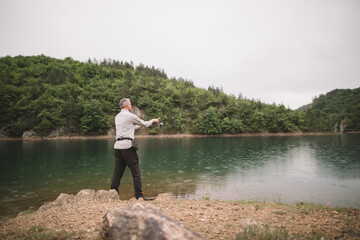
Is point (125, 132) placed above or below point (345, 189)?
above

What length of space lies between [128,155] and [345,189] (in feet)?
45.4

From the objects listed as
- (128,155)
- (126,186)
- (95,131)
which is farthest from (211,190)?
(95,131)

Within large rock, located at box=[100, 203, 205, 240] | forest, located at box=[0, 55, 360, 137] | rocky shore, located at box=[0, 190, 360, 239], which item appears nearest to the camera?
large rock, located at box=[100, 203, 205, 240]

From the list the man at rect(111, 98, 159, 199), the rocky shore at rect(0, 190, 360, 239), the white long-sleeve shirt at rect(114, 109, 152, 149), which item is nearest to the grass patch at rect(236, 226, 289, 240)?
the rocky shore at rect(0, 190, 360, 239)

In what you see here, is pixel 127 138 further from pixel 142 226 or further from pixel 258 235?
pixel 258 235

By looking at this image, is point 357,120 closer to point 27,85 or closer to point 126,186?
point 126,186

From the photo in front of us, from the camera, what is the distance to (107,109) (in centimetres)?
8950

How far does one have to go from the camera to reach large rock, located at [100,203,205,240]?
2518 mm

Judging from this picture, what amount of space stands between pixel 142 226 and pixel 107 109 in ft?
306

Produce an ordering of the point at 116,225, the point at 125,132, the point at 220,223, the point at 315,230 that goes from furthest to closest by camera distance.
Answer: the point at 125,132, the point at 220,223, the point at 315,230, the point at 116,225

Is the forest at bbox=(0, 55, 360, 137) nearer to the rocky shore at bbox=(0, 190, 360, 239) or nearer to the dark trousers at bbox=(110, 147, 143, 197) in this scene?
the dark trousers at bbox=(110, 147, 143, 197)

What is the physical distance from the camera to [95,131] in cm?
7750

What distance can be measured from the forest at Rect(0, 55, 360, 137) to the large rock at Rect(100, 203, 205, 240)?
172 ft

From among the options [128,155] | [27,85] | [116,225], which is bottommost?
[116,225]
